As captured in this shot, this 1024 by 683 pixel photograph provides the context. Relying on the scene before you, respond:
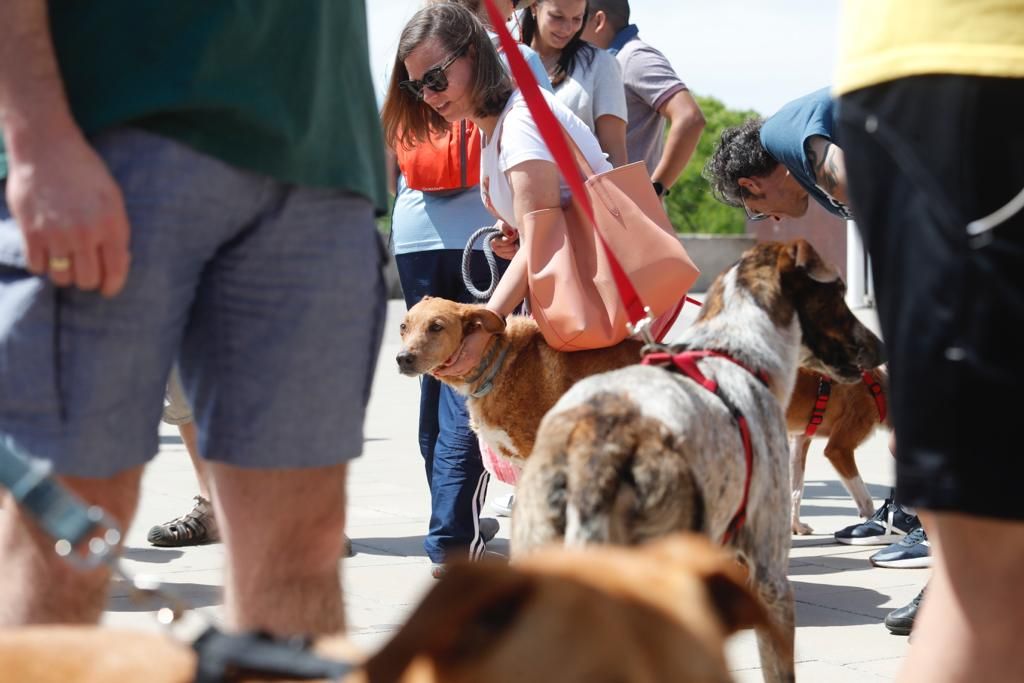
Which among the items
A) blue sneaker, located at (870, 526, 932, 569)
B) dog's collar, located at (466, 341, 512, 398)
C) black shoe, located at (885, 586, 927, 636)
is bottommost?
blue sneaker, located at (870, 526, 932, 569)

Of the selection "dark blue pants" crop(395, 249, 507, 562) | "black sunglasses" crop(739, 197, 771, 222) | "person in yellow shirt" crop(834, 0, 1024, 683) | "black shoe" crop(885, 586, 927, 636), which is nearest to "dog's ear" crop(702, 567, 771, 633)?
"person in yellow shirt" crop(834, 0, 1024, 683)

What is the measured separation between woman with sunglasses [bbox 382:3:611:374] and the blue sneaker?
2.03m

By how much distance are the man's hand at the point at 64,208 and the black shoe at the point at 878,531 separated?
508cm

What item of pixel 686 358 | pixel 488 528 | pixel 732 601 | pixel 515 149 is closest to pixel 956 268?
pixel 732 601

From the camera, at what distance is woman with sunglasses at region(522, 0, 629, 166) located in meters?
5.91

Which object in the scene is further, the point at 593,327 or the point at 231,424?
the point at 593,327

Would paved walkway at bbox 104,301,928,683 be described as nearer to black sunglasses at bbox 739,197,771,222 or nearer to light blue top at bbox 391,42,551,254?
light blue top at bbox 391,42,551,254

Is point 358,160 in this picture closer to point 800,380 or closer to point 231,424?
point 231,424

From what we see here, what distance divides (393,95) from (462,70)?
0.47m

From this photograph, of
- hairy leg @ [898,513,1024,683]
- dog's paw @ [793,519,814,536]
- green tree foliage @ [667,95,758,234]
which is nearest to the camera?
hairy leg @ [898,513,1024,683]

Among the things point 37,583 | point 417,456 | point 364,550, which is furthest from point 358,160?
point 417,456

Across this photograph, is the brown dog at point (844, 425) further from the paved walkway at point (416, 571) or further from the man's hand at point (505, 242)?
the man's hand at point (505, 242)

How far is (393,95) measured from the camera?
5.65 metres

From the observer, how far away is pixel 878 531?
6578 mm
